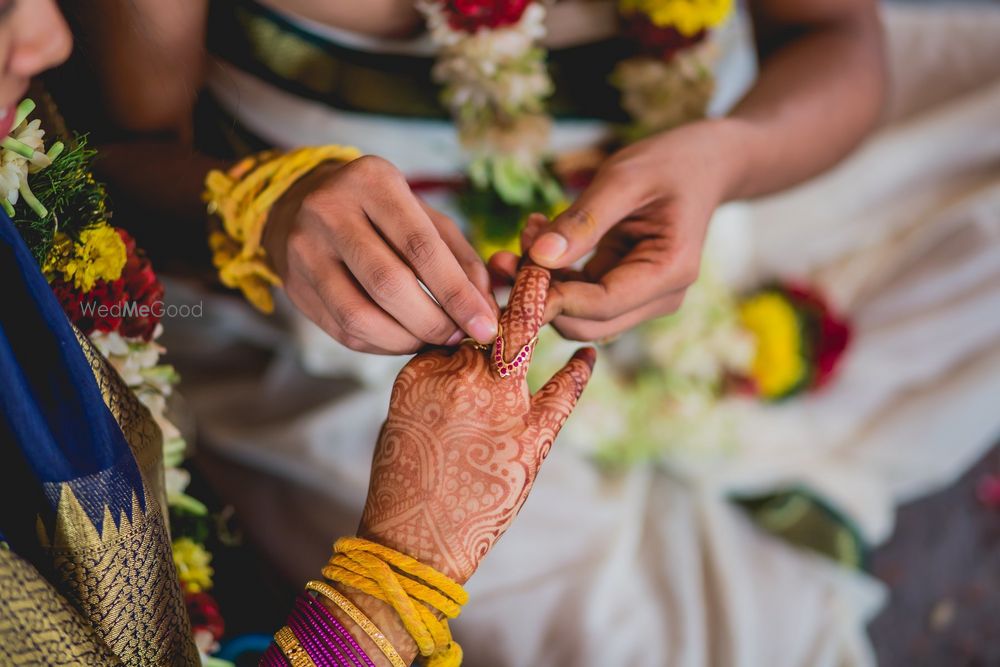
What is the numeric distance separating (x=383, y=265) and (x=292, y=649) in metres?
0.32

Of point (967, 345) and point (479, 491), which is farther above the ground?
point (479, 491)

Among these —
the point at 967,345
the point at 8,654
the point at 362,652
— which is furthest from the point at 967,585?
the point at 8,654

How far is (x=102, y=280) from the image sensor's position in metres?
0.64

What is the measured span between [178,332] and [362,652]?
2.44 feet

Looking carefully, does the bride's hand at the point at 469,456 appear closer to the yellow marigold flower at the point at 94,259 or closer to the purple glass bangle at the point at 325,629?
the purple glass bangle at the point at 325,629

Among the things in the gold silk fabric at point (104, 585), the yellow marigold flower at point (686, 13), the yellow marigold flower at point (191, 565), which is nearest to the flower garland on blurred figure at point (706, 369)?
the yellow marigold flower at point (686, 13)

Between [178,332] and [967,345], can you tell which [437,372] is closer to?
[178,332]

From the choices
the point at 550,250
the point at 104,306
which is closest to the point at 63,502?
the point at 104,306

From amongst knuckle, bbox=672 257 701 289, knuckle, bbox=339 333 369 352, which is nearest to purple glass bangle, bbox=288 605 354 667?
knuckle, bbox=339 333 369 352

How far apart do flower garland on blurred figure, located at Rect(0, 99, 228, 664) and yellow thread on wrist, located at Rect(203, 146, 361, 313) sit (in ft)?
0.35

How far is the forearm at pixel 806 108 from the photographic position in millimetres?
950

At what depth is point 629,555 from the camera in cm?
112

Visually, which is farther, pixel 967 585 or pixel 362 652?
pixel 967 585

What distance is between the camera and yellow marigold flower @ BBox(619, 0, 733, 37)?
1.03 meters
